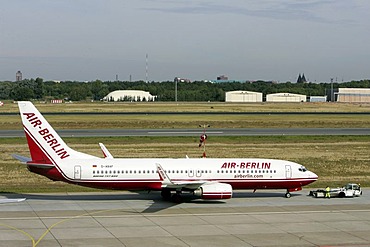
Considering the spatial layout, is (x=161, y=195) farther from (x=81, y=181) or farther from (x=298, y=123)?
(x=298, y=123)

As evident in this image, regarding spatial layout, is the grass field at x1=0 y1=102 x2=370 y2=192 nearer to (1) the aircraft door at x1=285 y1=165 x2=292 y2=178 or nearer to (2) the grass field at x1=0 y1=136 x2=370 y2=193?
(2) the grass field at x1=0 y1=136 x2=370 y2=193

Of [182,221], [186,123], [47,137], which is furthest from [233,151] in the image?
[186,123]

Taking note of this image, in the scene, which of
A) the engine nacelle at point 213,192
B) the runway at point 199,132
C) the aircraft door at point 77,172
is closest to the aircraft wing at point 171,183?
the engine nacelle at point 213,192

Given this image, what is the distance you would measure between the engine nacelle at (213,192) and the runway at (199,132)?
1956 inches

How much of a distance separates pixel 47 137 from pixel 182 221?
1207 centimetres

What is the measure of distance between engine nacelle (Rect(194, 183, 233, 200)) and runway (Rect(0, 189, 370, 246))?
0.75 m

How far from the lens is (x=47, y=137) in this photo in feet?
143

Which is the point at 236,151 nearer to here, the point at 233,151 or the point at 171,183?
the point at 233,151

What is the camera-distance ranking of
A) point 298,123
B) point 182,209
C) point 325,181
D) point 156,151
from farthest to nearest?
point 298,123
point 156,151
point 325,181
point 182,209

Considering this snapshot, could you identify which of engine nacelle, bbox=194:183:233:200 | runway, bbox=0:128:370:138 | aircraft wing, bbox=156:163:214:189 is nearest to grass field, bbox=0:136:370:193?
runway, bbox=0:128:370:138

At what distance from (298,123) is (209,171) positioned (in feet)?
244

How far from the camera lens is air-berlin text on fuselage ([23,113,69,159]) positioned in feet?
143

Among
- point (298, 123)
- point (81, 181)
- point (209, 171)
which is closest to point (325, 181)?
point (209, 171)

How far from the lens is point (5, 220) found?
3756 cm
